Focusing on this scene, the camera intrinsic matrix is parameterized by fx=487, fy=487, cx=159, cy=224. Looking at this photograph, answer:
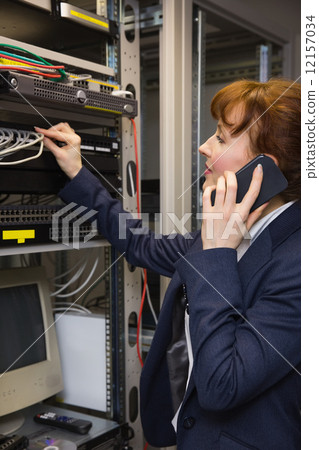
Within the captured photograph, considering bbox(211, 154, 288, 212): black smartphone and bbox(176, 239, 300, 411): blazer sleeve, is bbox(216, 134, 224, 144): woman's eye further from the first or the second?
bbox(176, 239, 300, 411): blazer sleeve

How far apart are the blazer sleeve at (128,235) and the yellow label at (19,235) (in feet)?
0.51

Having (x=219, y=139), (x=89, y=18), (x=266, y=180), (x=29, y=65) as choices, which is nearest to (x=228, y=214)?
(x=266, y=180)

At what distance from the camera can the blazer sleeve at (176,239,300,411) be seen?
0.86 meters

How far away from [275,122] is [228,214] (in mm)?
218

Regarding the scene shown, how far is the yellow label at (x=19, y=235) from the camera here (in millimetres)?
1099

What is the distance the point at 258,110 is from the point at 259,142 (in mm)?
67

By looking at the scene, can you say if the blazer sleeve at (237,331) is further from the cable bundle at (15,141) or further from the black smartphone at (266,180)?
the cable bundle at (15,141)

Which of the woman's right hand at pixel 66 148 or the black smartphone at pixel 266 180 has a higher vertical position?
the woman's right hand at pixel 66 148

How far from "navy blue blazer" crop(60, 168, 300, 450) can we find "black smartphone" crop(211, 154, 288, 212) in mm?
55

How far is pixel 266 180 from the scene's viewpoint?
990 millimetres

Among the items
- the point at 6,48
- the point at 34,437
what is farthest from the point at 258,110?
the point at 34,437

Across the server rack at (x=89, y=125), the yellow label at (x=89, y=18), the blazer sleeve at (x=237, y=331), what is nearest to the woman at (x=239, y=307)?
the blazer sleeve at (x=237, y=331)

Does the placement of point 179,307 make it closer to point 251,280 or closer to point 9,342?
point 251,280

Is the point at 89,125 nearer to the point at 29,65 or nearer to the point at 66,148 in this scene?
the point at 66,148
